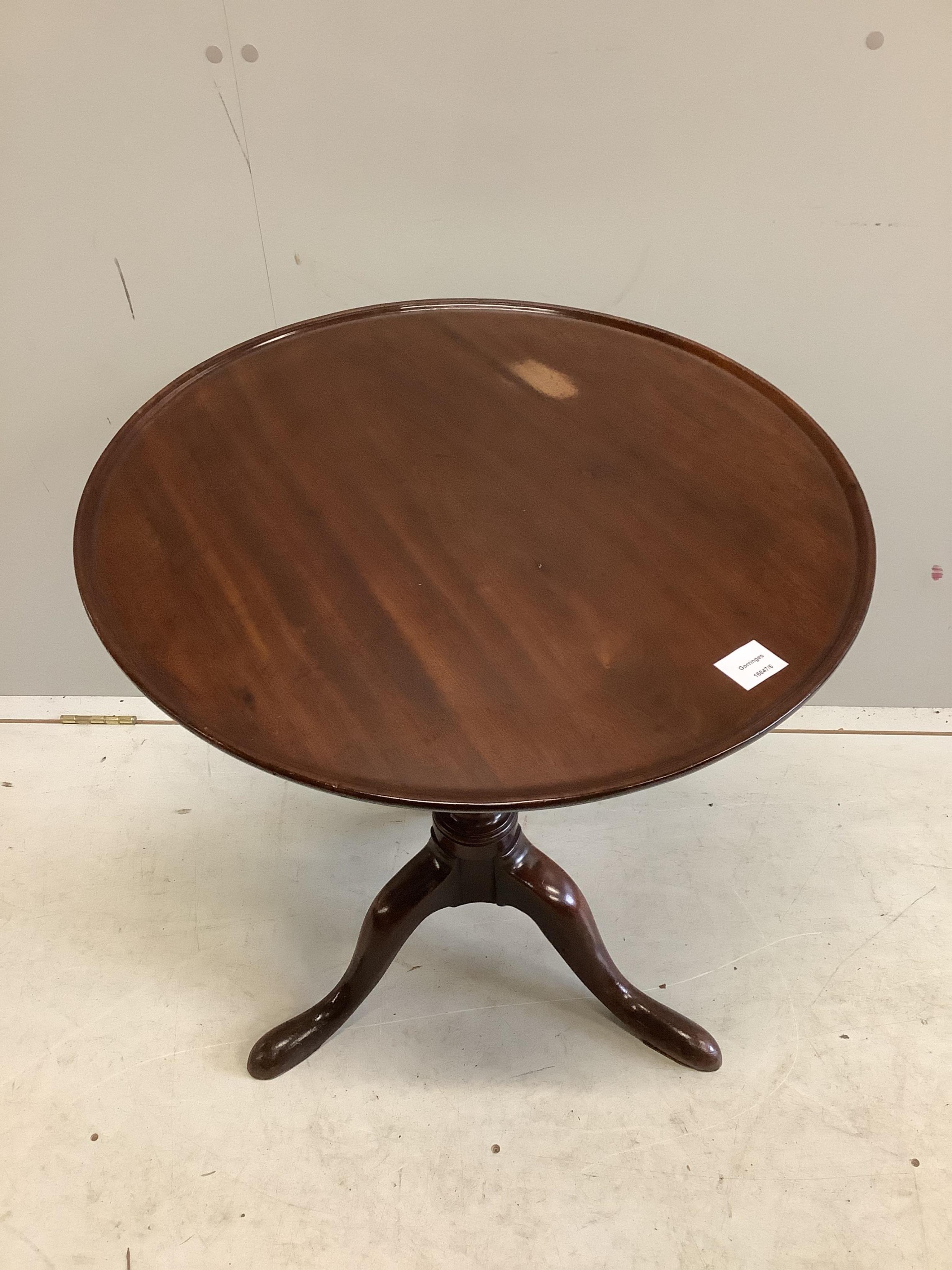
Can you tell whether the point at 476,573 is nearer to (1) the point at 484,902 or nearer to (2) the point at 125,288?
(1) the point at 484,902

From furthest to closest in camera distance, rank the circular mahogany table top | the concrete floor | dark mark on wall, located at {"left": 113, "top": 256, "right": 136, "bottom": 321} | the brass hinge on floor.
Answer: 1. the brass hinge on floor
2. dark mark on wall, located at {"left": 113, "top": 256, "right": 136, "bottom": 321}
3. the concrete floor
4. the circular mahogany table top

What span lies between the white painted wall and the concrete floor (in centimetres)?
57

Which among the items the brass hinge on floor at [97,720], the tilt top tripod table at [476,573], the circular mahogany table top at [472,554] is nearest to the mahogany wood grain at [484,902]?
the tilt top tripod table at [476,573]

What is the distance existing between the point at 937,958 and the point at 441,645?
0.97m

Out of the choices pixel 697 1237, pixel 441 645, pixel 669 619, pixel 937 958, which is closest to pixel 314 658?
pixel 441 645

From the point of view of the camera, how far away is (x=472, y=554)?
3.18 feet

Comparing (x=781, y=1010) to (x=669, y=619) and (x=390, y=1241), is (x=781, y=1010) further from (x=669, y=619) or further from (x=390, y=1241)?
(x=669, y=619)

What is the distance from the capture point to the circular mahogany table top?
81cm

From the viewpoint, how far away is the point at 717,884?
1511 mm

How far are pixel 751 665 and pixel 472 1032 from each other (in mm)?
738

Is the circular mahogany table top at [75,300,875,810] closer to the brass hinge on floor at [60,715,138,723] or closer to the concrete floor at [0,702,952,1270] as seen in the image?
the concrete floor at [0,702,952,1270]

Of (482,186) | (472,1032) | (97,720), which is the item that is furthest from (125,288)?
(472,1032)

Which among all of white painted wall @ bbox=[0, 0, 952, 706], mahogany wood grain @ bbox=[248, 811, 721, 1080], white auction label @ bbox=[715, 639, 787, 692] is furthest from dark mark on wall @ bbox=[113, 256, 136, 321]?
white auction label @ bbox=[715, 639, 787, 692]

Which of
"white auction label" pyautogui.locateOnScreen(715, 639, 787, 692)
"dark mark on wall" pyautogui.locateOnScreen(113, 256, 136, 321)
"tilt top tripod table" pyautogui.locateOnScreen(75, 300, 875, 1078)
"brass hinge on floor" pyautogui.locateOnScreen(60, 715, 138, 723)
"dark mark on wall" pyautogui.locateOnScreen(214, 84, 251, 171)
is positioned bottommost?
"brass hinge on floor" pyautogui.locateOnScreen(60, 715, 138, 723)
